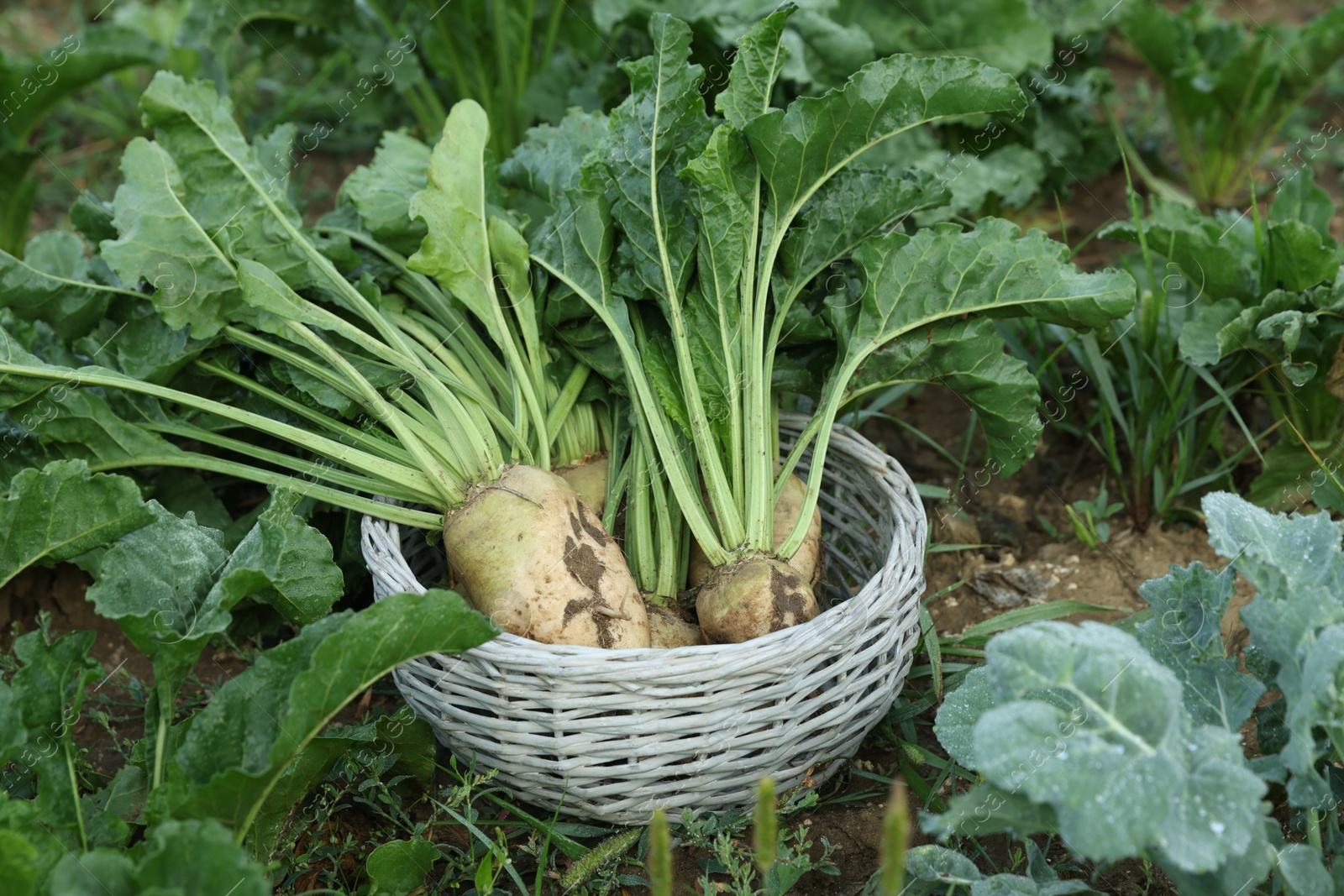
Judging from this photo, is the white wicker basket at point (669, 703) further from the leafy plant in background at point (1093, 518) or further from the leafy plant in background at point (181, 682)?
the leafy plant in background at point (1093, 518)

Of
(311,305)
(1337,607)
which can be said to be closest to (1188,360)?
(1337,607)

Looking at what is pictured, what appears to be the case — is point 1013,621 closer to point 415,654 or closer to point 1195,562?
point 1195,562

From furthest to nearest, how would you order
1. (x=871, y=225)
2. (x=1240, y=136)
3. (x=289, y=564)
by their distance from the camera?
1. (x=1240, y=136)
2. (x=871, y=225)
3. (x=289, y=564)

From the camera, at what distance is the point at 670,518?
2338 millimetres

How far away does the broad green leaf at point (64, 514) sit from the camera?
190cm

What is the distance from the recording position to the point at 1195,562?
1759 millimetres

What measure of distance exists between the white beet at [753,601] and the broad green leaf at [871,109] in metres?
0.79

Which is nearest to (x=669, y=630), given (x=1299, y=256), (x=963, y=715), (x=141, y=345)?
(x=963, y=715)

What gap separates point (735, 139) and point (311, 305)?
929 mm

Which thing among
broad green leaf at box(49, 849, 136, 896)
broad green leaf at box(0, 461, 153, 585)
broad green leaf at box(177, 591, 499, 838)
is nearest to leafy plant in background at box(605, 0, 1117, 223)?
broad green leaf at box(177, 591, 499, 838)

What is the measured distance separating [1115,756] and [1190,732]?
0.18 m

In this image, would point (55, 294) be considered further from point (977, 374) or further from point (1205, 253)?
point (1205, 253)

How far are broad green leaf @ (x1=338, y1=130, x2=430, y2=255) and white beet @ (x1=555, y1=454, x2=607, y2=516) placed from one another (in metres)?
0.63

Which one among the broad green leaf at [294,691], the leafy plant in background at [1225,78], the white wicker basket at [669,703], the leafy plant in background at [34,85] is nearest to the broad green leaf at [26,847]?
the broad green leaf at [294,691]
